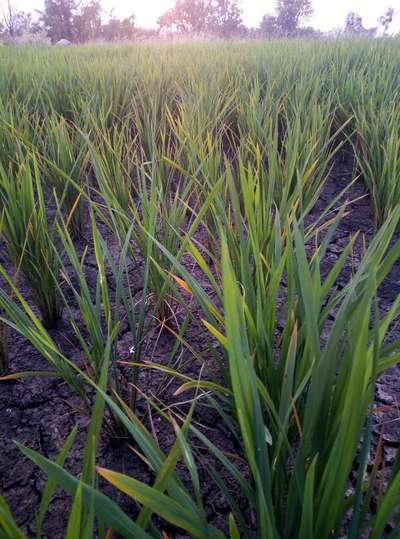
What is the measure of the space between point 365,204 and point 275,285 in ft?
3.39

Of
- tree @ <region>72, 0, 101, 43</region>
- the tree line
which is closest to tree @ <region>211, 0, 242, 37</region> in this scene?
the tree line

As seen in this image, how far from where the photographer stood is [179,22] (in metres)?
23.8

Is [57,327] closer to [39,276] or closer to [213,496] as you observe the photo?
[39,276]

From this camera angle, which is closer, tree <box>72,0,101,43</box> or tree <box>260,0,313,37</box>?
tree <box>72,0,101,43</box>

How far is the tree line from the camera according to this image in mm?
17406

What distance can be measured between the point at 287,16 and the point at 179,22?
21.0ft

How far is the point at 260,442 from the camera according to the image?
380 millimetres

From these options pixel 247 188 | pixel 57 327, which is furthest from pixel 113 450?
pixel 247 188

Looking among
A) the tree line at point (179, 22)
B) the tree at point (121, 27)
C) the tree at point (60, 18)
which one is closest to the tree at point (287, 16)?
the tree line at point (179, 22)

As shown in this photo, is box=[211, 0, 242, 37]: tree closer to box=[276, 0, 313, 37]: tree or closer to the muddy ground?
box=[276, 0, 313, 37]: tree

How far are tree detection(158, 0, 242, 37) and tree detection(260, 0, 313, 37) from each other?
168 cm

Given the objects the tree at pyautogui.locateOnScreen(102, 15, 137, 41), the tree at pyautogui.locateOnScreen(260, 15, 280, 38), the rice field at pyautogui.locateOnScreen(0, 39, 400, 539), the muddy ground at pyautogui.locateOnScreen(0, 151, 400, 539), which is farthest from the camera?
the tree at pyautogui.locateOnScreen(260, 15, 280, 38)

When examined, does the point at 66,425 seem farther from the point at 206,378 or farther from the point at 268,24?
the point at 268,24

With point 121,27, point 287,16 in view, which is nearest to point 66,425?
point 121,27
